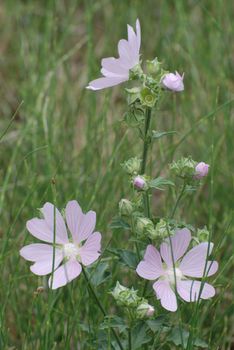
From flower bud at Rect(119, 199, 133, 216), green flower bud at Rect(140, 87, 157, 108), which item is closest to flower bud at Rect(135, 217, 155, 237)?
flower bud at Rect(119, 199, 133, 216)

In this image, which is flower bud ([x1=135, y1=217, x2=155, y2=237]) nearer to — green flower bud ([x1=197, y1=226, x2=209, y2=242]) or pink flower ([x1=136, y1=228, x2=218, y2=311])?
pink flower ([x1=136, y1=228, x2=218, y2=311])

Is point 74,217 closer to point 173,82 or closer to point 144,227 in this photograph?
point 144,227

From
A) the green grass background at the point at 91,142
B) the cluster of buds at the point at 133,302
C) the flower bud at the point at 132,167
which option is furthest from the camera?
the green grass background at the point at 91,142

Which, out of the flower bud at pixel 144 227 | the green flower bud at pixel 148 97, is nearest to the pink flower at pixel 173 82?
the green flower bud at pixel 148 97

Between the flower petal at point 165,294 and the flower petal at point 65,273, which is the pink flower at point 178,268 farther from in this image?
the flower petal at point 65,273

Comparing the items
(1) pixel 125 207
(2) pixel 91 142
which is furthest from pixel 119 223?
(2) pixel 91 142

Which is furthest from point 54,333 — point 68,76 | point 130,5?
point 130,5
